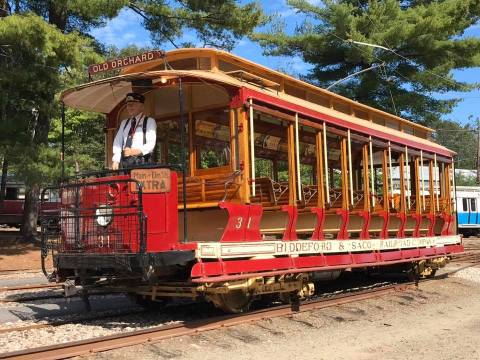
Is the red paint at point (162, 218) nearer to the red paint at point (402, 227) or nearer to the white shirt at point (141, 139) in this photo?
the white shirt at point (141, 139)

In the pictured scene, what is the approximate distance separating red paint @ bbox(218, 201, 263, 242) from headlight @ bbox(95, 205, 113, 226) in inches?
53.0

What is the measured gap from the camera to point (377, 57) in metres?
25.6

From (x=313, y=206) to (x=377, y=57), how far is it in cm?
1756

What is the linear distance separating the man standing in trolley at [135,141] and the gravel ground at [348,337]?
7.72 ft

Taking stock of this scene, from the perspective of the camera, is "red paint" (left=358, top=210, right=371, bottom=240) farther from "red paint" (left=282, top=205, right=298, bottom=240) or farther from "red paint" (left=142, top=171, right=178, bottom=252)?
"red paint" (left=142, top=171, right=178, bottom=252)

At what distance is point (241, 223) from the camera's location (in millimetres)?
7723

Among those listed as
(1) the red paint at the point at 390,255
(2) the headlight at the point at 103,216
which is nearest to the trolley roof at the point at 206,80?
(2) the headlight at the point at 103,216

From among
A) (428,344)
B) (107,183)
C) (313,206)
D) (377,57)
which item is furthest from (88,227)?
(377,57)

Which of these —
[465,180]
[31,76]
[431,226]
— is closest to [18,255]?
[31,76]

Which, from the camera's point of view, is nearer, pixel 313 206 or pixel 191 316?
pixel 191 316

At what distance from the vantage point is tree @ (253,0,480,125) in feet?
81.0

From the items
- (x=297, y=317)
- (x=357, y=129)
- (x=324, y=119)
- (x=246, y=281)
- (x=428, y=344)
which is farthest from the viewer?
(x=357, y=129)

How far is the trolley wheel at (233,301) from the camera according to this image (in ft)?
25.9

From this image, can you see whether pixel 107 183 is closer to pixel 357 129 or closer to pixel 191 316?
pixel 191 316
